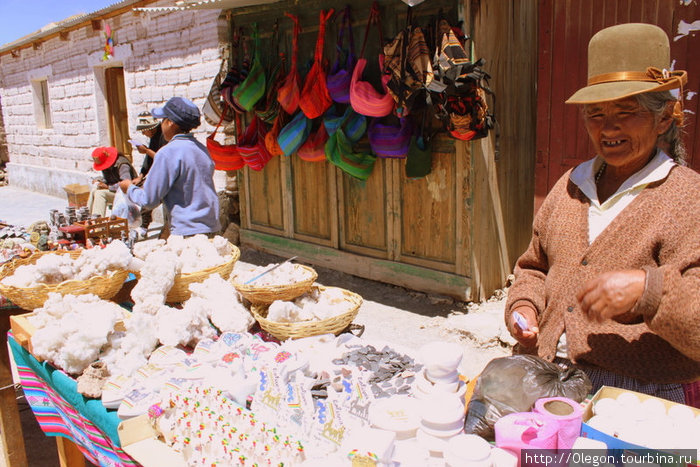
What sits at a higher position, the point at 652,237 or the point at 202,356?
the point at 652,237

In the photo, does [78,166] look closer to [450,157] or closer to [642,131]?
[450,157]

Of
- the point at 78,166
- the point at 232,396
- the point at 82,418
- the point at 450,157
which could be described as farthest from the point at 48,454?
the point at 78,166

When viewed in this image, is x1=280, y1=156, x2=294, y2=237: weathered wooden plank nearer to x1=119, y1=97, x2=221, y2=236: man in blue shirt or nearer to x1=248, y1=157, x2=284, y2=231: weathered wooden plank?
x1=248, y1=157, x2=284, y2=231: weathered wooden plank

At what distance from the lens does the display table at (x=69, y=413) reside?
1.86 metres

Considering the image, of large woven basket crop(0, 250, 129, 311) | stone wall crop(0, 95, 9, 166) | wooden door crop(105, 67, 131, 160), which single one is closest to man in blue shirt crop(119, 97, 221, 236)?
large woven basket crop(0, 250, 129, 311)

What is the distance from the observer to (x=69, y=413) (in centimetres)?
219

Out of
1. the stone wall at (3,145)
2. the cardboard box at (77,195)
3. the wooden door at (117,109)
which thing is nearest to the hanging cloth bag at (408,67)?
the cardboard box at (77,195)

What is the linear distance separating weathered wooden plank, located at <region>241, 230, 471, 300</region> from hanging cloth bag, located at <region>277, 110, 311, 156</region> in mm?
1203

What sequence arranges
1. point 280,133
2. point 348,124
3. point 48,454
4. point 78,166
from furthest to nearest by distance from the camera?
point 78,166 < point 280,133 < point 348,124 < point 48,454

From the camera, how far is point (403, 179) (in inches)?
207

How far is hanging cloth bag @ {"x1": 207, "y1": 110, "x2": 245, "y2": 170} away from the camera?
6371mm

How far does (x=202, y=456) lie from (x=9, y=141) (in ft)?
57.3

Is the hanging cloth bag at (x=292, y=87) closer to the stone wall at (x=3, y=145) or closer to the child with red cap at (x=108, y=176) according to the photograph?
the child with red cap at (x=108, y=176)

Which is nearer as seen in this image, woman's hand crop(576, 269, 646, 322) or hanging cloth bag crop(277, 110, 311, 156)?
woman's hand crop(576, 269, 646, 322)
